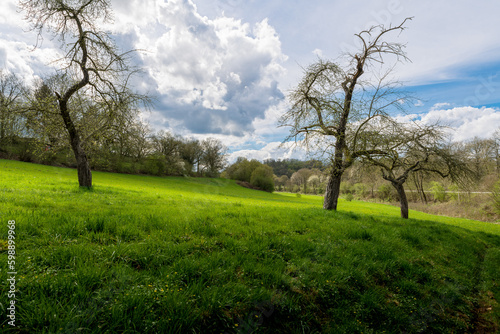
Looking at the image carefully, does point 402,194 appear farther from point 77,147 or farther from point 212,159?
point 212,159

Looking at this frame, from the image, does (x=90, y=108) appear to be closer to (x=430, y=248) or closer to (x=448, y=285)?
(x=448, y=285)

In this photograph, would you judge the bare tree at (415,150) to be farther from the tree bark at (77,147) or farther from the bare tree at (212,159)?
the bare tree at (212,159)

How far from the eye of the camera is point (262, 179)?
63.6 metres

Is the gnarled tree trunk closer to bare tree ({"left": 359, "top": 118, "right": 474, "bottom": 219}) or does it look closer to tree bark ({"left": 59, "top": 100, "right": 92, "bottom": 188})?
bare tree ({"left": 359, "top": 118, "right": 474, "bottom": 219})

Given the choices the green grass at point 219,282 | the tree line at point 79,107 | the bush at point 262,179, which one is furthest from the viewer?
the bush at point 262,179

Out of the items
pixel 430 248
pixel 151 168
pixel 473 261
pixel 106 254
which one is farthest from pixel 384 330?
pixel 151 168

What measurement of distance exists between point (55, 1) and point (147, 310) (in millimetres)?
14050

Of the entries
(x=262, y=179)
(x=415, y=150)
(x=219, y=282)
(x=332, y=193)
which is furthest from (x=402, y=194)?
(x=262, y=179)

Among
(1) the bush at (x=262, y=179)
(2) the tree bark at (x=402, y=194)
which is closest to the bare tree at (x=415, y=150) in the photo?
(2) the tree bark at (x=402, y=194)

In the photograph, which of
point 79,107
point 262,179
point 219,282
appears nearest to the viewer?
point 219,282

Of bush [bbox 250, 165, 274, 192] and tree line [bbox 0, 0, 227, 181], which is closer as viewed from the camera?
tree line [bbox 0, 0, 227, 181]

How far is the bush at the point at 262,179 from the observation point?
63.7 m

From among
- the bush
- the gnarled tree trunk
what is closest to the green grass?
the gnarled tree trunk

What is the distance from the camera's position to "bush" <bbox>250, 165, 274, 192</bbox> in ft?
209
